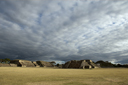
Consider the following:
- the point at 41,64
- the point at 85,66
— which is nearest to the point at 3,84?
the point at 85,66

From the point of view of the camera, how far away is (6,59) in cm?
9719

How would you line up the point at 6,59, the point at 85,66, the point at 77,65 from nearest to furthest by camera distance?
the point at 85,66
the point at 77,65
the point at 6,59

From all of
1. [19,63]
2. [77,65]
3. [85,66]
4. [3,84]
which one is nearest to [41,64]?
[19,63]

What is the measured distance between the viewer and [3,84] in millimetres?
9672

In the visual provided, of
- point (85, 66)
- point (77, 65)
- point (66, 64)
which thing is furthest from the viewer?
point (66, 64)

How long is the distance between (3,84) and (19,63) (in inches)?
2956

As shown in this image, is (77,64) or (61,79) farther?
(77,64)

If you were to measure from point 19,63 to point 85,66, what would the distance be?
53.9m

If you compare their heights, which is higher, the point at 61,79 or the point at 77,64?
the point at 61,79

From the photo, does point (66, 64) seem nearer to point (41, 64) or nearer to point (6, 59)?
point (41, 64)

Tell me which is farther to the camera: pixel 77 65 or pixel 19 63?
A: pixel 19 63

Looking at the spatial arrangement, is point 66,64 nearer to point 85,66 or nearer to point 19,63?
point 85,66

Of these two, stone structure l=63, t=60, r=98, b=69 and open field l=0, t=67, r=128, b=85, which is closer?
open field l=0, t=67, r=128, b=85

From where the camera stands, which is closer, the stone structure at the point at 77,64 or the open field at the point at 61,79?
the open field at the point at 61,79
